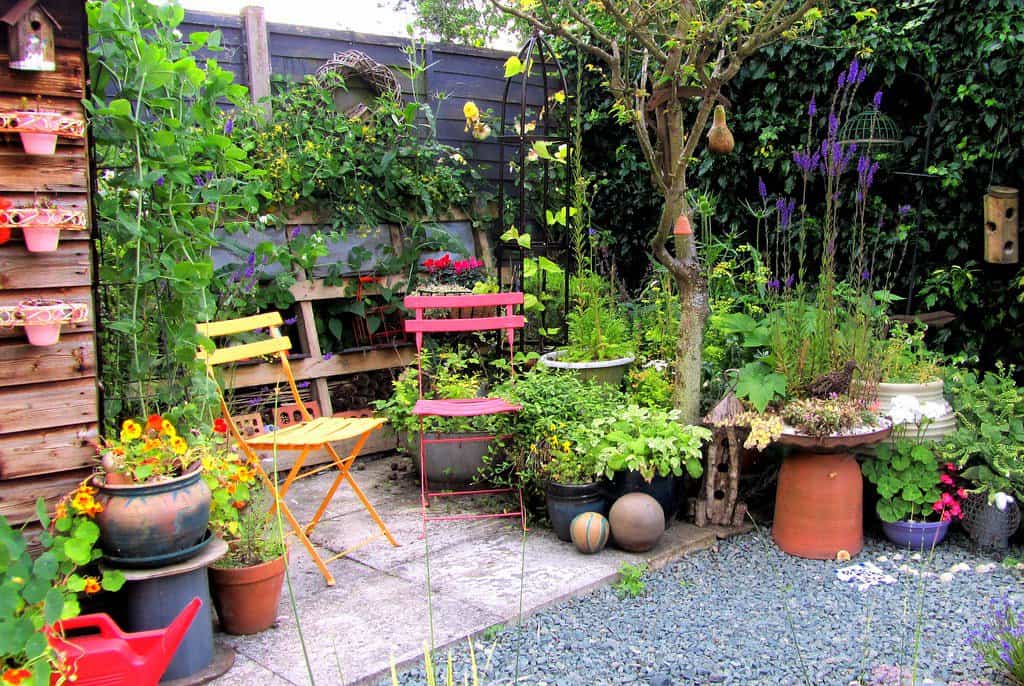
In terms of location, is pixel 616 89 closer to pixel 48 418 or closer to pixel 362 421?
pixel 362 421

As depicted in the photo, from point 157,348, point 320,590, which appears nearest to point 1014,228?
point 320,590

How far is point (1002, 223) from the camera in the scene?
4070mm

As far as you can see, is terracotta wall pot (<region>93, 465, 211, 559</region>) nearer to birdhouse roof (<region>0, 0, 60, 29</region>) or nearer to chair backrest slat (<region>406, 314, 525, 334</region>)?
birdhouse roof (<region>0, 0, 60, 29</region>)

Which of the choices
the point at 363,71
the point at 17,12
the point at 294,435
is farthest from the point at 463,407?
the point at 363,71

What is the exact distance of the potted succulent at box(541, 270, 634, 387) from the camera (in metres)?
4.41

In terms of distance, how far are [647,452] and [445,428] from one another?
1.24 metres

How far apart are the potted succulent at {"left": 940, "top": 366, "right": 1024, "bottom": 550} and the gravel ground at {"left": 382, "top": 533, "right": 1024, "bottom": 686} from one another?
0.15 meters

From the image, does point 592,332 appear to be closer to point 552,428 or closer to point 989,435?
point 552,428

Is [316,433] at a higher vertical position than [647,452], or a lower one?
higher

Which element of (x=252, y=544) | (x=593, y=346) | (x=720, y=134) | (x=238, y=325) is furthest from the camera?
(x=593, y=346)

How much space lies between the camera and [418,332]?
427cm

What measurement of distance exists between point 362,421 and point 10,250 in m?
1.56

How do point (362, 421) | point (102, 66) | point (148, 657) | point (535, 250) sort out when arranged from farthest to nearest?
point (535, 250), point (362, 421), point (102, 66), point (148, 657)

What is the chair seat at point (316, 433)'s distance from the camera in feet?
10.6
